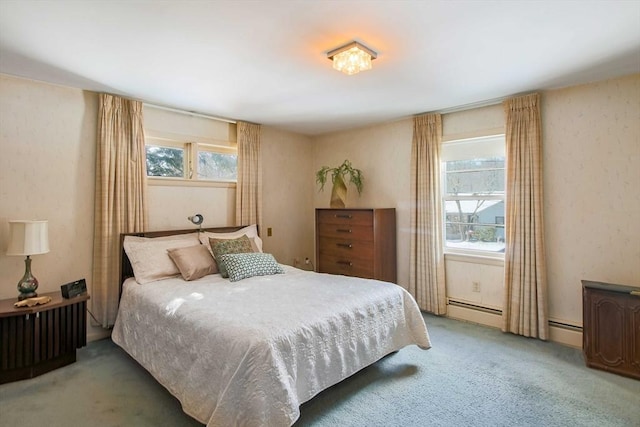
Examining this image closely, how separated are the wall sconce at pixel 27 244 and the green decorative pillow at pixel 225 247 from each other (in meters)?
1.29

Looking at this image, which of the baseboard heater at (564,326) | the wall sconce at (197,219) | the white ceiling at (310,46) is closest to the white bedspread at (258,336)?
the wall sconce at (197,219)

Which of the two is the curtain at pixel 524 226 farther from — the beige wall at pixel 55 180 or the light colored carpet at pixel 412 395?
the beige wall at pixel 55 180

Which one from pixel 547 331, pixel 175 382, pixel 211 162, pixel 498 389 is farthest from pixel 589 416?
Result: pixel 211 162

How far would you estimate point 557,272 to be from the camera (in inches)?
117

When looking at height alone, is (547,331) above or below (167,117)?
below

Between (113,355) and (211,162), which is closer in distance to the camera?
(113,355)

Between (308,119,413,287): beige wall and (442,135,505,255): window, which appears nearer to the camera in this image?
(442,135,505,255): window

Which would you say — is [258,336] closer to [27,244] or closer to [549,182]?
[27,244]

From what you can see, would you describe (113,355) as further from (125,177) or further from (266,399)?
(266,399)

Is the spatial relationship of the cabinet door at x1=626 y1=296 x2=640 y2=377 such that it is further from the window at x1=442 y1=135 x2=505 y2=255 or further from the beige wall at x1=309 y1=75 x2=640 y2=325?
the window at x1=442 y1=135 x2=505 y2=255

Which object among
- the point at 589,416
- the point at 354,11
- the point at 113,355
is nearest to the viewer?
the point at 354,11

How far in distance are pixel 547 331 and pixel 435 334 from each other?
3.27 ft

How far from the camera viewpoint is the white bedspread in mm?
1574

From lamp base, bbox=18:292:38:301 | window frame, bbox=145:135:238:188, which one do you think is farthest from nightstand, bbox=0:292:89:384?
window frame, bbox=145:135:238:188
